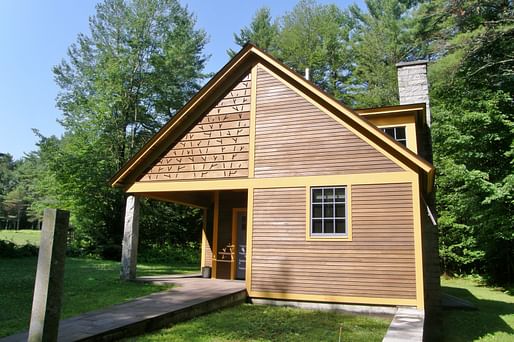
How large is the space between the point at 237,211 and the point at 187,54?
15859 millimetres

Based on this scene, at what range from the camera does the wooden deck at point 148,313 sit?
5102 millimetres

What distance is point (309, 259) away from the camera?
861cm

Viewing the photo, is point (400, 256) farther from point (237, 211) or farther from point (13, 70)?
point (13, 70)

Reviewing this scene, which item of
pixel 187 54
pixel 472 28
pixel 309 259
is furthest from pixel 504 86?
pixel 187 54

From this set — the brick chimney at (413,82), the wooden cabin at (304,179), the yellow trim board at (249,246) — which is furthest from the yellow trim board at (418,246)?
the brick chimney at (413,82)

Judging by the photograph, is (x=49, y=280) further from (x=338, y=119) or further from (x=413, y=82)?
(x=413, y=82)

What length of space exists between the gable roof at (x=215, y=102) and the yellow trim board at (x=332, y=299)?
277cm

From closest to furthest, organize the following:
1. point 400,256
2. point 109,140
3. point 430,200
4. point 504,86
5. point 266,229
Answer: point 400,256 < point 266,229 < point 430,200 < point 504,86 < point 109,140

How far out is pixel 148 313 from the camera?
6.37 metres

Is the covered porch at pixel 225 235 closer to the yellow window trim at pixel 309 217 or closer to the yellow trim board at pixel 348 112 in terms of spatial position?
the yellow window trim at pixel 309 217

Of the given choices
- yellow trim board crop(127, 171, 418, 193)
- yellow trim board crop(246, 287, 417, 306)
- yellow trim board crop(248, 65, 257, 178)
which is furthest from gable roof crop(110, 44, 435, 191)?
yellow trim board crop(246, 287, 417, 306)

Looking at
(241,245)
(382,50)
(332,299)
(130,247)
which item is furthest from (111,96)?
(332,299)

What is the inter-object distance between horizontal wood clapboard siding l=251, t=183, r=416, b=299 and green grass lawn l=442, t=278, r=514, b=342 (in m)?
1.93

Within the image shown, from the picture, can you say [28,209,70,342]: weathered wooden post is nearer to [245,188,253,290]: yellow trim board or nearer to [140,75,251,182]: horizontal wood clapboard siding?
[245,188,253,290]: yellow trim board
